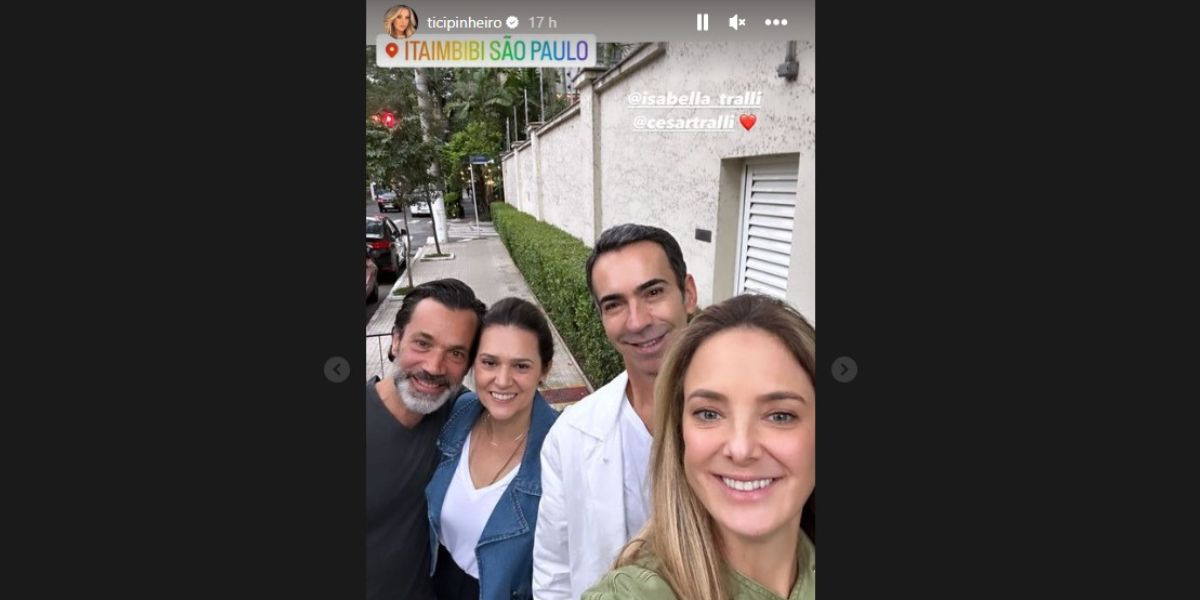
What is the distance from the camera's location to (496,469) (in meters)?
1.67

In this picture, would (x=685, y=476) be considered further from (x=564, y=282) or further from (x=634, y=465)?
(x=564, y=282)

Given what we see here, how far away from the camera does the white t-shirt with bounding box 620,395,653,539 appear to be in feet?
4.96

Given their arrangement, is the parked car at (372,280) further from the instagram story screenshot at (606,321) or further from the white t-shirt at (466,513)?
the white t-shirt at (466,513)

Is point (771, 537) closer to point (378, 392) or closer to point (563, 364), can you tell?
point (378, 392)

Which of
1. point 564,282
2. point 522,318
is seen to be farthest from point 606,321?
point 564,282

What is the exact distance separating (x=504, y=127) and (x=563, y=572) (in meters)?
1.49

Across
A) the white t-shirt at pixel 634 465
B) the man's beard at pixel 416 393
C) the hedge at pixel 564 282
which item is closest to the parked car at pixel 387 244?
the man's beard at pixel 416 393

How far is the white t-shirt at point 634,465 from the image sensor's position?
151 centimetres

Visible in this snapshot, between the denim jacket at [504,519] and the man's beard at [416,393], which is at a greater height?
the man's beard at [416,393]

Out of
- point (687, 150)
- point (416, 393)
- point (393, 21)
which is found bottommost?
point (416, 393)

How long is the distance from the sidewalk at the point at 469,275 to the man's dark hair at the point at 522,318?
0.20m

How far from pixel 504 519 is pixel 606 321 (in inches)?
26.0
